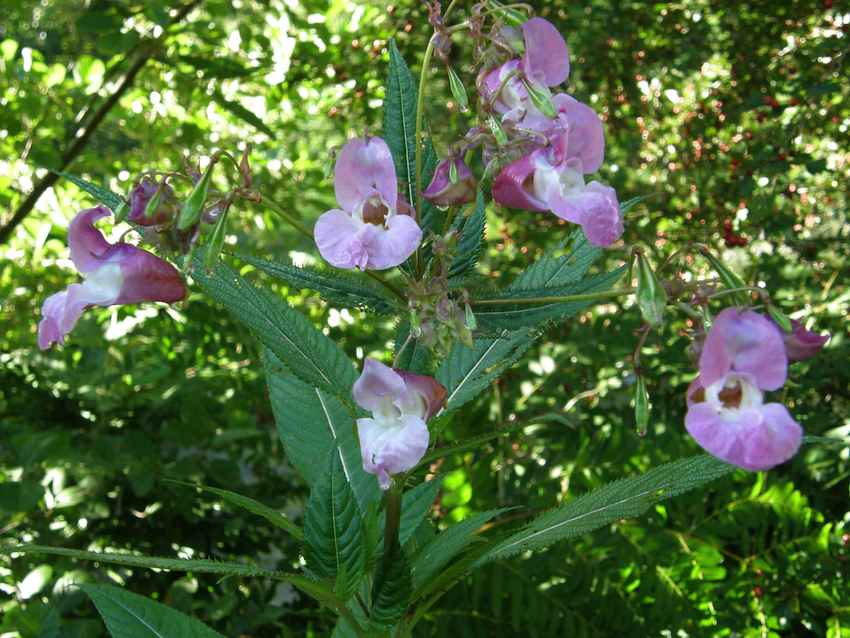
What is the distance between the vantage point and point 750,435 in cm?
47

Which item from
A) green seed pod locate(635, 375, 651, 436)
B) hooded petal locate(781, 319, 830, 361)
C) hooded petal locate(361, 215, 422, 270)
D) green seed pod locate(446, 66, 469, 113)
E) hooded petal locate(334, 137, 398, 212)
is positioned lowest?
green seed pod locate(635, 375, 651, 436)

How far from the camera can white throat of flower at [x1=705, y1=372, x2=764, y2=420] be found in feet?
1.60

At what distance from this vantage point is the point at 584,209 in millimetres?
545

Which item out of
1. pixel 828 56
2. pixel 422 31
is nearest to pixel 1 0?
pixel 422 31

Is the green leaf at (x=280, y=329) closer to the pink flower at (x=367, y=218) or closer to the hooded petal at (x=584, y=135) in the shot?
the pink flower at (x=367, y=218)

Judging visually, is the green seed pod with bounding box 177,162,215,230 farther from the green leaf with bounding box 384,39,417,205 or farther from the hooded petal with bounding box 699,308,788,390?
the hooded petal with bounding box 699,308,788,390

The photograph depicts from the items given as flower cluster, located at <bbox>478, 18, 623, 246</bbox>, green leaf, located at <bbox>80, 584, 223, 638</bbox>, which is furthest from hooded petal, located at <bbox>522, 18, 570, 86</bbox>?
green leaf, located at <bbox>80, 584, 223, 638</bbox>

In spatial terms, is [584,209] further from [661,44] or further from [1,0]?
[661,44]

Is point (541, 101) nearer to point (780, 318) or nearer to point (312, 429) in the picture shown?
point (780, 318)

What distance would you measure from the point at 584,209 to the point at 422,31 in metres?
1.61

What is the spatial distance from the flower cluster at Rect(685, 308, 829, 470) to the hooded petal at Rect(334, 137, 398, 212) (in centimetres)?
21

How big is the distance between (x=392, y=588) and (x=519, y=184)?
282mm

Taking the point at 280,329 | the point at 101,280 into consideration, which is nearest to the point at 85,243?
the point at 101,280

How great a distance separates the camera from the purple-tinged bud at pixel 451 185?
0.56 metres
